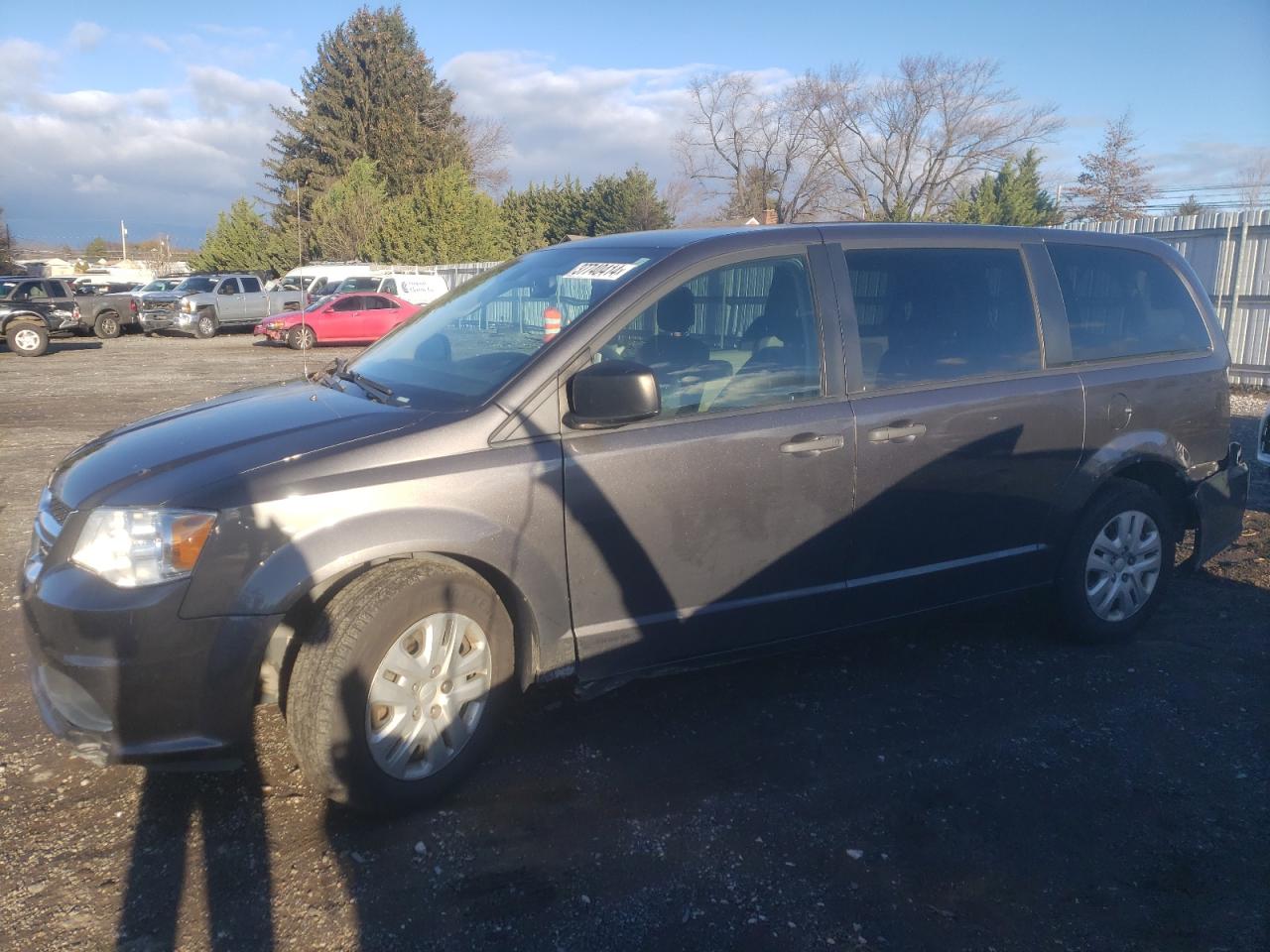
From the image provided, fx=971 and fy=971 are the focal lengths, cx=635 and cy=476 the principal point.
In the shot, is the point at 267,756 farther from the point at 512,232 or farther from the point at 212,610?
the point at 512,232

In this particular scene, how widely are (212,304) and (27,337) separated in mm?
6944

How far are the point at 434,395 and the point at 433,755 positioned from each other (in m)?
1.25

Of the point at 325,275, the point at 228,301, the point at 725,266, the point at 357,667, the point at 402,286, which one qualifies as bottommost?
the point at 357,667

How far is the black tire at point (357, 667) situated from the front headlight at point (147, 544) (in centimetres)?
44

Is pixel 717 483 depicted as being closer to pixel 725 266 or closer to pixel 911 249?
pixel 725 266

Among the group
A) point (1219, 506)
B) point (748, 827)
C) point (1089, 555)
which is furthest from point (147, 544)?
point (1219, 506)

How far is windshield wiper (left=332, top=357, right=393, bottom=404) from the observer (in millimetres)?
3629

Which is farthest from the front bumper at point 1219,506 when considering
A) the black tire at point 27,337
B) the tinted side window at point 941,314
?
the black tire at point 27,337

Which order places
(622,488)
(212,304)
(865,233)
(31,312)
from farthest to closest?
(212,304) < (31,312) < (865,233) < (622,488)

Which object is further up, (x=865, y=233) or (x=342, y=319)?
(x=342, y=319)

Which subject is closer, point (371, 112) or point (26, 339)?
point (26, 339)

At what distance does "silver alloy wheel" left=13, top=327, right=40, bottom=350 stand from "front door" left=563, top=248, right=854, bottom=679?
23.0m

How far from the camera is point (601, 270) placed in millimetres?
3814

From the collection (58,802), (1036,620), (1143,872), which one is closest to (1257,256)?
(1036,620)
